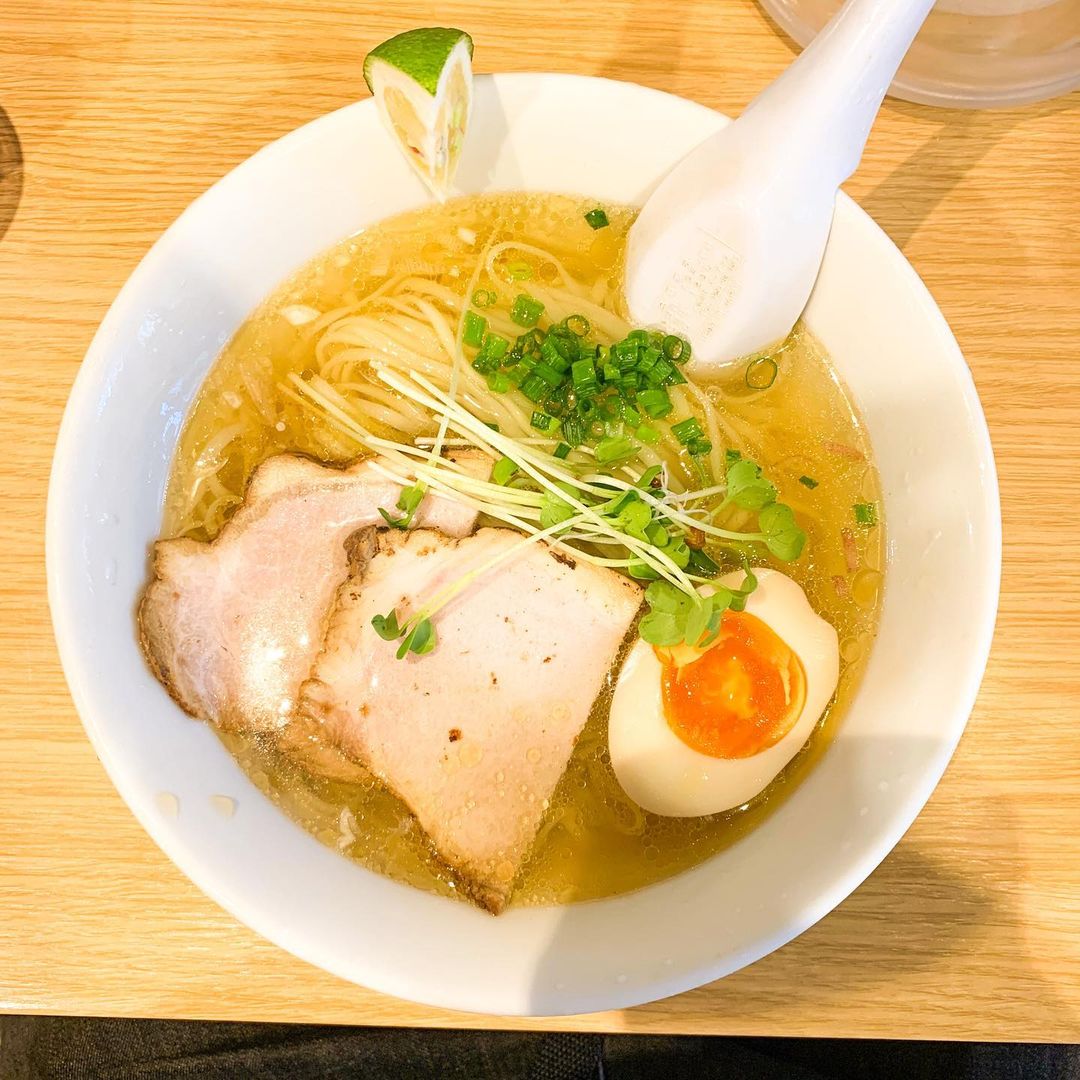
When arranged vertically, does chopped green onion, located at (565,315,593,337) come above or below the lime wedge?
below

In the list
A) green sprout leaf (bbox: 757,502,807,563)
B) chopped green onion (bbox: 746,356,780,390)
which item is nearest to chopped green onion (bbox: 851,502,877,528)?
green sprout leaf (bbox: 757,502,807,563)

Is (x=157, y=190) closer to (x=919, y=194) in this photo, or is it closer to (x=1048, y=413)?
(x=919, y=194)

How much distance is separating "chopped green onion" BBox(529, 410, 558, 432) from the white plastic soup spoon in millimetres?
231

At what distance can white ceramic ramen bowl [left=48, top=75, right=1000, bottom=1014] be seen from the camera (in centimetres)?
106

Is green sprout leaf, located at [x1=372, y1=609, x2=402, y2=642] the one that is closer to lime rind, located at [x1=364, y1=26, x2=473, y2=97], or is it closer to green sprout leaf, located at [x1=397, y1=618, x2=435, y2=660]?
green sprout leaf, located at [x1=397, y1=618, x2=435, y2=660]

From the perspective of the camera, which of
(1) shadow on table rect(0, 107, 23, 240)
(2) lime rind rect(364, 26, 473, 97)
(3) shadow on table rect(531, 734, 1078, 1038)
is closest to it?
(2) lime rind rect(364, 26, 473, 97)

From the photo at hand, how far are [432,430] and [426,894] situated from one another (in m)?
0.68

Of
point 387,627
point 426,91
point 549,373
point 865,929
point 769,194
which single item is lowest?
point 865,929

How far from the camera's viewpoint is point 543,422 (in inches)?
52.1

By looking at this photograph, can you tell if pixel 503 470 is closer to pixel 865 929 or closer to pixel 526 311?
pixel 526 311

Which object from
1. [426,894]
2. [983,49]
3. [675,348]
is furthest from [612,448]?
[983,49]

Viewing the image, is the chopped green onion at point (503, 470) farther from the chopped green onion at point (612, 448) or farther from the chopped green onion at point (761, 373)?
the chopped green onion at point (761, 373)

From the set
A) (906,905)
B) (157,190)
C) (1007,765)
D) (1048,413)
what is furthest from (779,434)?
(157,190)

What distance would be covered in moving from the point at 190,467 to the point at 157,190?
1.52 ft
